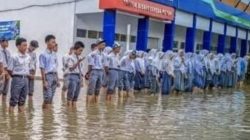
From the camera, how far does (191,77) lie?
67.8 feet

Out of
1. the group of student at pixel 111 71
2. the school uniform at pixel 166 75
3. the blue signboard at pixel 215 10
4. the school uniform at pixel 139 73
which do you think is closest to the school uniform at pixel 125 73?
the group of student at pixel 111 71

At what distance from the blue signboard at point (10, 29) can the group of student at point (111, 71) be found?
9412 millimetres

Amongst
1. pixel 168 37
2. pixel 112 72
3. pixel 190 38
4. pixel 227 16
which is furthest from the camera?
pixel 227 16

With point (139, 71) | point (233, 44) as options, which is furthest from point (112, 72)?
point (233, 44)

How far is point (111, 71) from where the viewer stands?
1496 centimetres

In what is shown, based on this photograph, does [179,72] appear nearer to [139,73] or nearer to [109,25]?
[139,73]

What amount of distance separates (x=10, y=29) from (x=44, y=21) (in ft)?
7.86

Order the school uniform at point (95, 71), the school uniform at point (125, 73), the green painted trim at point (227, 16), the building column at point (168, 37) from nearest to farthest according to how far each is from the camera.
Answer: the school uniform at point (95, 71) → the school uniform at point (125, 73) → the building column at point (168, 37) → the green painted trim at point (227, 16)

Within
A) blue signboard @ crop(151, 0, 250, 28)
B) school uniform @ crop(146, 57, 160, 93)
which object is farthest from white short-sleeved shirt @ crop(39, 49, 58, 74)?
blue signboard @ crop(151, 0, 250, 28)

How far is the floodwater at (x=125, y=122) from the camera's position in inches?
349

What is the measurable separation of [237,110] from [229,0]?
22942mm

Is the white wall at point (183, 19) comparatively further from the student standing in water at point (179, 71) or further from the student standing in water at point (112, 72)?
the student standing in water at point (112, 72)

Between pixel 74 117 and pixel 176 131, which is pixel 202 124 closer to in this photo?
pixel 176 131

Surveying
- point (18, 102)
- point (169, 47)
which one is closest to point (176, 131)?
point (18, 102)
